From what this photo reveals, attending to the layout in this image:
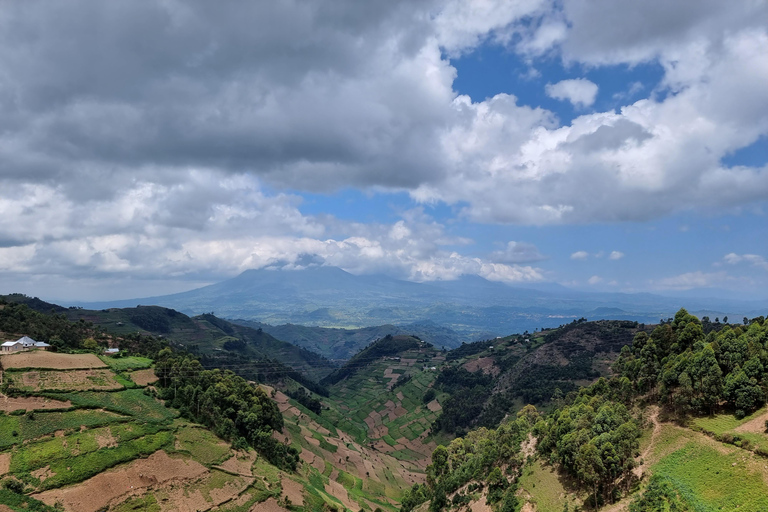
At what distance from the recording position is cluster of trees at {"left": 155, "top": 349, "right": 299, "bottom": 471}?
56969mm

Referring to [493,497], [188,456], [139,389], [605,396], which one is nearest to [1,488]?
[188,456]

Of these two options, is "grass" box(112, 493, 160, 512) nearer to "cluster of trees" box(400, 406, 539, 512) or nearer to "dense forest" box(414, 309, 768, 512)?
"cluster of trees" box(400, 406, 539, 512)

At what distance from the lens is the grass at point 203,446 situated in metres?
48.3

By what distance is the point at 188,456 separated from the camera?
156 feet

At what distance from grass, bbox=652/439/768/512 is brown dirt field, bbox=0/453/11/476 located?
5760cm

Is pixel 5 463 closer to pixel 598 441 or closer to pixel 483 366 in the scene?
pixel 598 441

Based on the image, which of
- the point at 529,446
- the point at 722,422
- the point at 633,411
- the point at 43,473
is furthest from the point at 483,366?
the point at 43,473

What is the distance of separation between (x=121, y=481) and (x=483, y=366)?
5606 inches

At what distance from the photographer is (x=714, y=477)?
2988 cm

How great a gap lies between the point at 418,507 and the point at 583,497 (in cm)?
3016

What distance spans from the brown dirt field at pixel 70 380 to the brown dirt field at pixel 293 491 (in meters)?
27.2

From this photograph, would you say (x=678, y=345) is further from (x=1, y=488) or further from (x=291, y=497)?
(x=1, y=488)

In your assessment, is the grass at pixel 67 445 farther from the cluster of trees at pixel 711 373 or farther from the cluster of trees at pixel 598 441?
the cluster of trees at pixel 711 373

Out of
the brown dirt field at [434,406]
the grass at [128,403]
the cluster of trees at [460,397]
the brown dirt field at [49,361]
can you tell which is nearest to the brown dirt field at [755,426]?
the grass at [128,403]
